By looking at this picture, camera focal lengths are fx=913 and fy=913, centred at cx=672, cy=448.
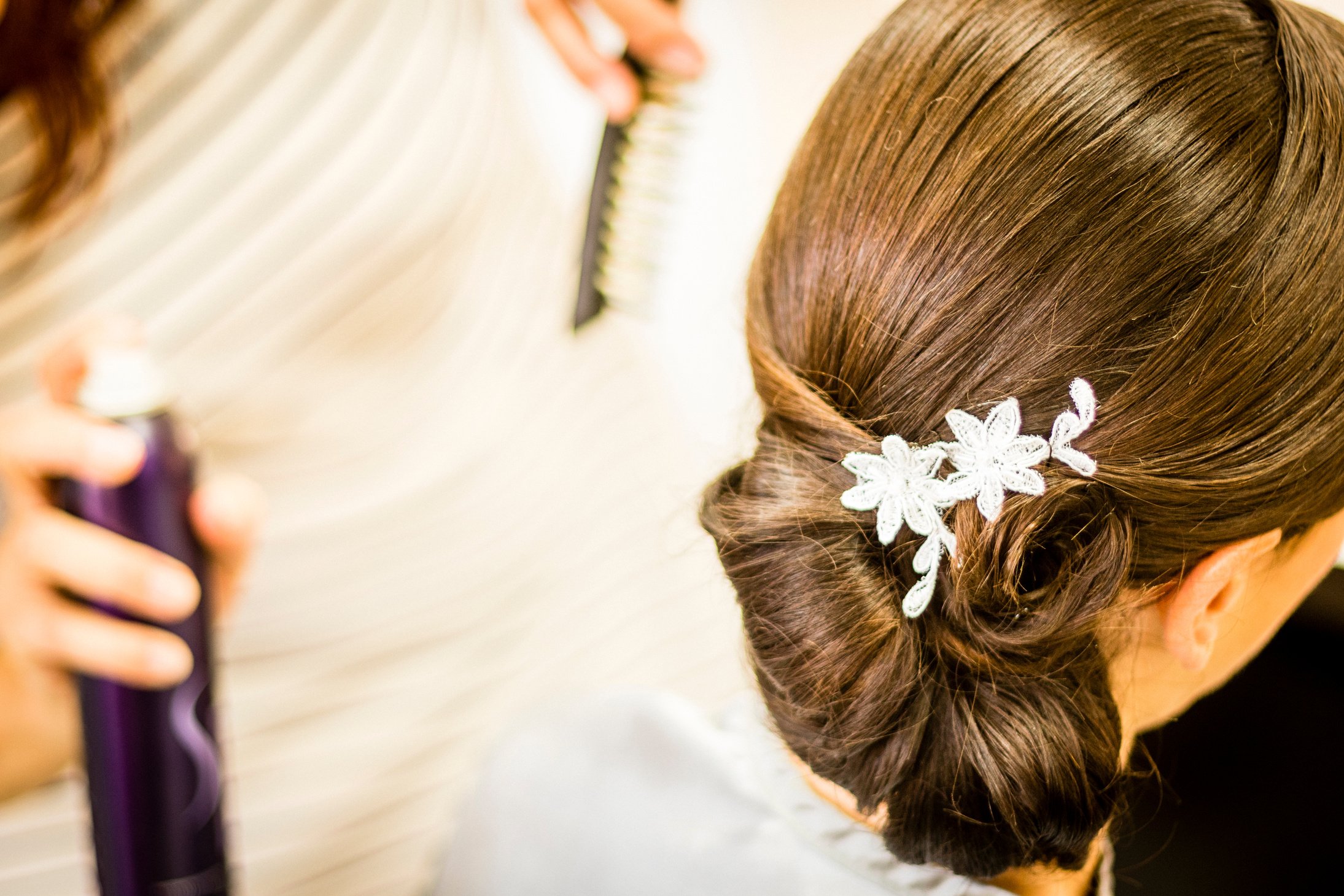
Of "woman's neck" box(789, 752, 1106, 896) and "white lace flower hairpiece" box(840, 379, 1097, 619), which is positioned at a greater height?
"white lace flower hairpiece" box(840, 379, 1097, 619)

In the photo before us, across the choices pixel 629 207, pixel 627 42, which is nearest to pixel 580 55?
pixel 627 42

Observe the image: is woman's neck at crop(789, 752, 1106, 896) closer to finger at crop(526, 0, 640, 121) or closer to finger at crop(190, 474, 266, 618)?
finger at crop(190, 474, 266, 618)

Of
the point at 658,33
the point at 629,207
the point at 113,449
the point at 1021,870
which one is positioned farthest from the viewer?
the point at 629,207

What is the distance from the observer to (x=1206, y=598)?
0.58m

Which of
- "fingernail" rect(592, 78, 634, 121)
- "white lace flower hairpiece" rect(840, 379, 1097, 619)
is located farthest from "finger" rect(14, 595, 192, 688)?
"fingernail" rect(592, 78, 634, 121)

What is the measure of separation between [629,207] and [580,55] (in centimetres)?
20

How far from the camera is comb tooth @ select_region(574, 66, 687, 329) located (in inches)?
37.3

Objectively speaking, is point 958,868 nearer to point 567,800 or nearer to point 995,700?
point 995,700

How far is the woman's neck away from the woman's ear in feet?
0.54

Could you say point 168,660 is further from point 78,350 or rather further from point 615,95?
point 615,95

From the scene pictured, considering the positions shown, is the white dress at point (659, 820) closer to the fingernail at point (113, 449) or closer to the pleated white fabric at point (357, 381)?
the pleated white fabric at point (357, 381)

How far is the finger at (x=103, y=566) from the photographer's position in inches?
19.9

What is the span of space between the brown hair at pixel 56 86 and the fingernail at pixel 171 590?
1.20 ft

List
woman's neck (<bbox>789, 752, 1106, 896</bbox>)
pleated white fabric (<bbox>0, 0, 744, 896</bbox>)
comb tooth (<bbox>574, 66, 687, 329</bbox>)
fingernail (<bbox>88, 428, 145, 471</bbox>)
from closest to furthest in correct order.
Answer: fingernail (<bbox>88, 428, 145, 471</bbox>)
woman's neck (<bbox>789, 752, 1106, 896</bbox>)
pleated white fabric (<bbox>0, 0, 744, 896</bbox>)
comb tooth (<bbox>574, 66, 687, 329</bbox>)
